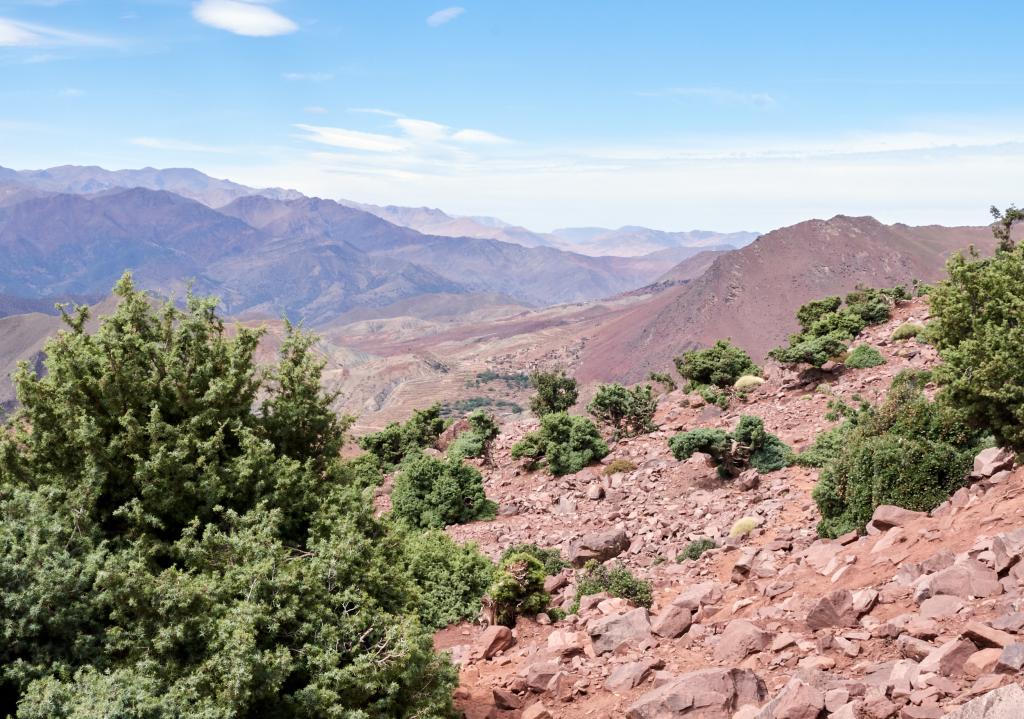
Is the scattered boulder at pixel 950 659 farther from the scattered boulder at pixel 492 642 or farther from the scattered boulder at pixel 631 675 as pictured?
the scattered boulder at pixel 492 642

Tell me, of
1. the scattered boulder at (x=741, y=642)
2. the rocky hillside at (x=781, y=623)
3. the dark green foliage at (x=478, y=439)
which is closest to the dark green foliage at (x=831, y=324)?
the rocky hillside at (x=781, y=623)

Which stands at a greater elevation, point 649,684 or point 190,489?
point 190,489

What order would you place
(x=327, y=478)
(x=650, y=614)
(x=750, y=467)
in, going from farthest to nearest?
(x=750, y=467) → (x=650, y=614) → (x=327, y=478)

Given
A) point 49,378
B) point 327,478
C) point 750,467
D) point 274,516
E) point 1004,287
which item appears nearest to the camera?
point 274,516

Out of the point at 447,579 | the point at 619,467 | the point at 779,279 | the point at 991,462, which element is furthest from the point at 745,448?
the point at 779,279

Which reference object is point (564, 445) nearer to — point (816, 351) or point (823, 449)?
point (823, 449)

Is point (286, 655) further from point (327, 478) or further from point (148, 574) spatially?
point (327, 478)

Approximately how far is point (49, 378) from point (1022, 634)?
11.3 metres

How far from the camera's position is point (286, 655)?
718 cm

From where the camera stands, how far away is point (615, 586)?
1306 cm

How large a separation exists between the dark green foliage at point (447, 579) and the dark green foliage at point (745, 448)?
7.43 metres

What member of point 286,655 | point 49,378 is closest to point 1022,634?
point 286,655

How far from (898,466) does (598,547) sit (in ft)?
20.4

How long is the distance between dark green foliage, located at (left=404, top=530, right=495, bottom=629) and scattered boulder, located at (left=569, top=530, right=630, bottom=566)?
1897 mm
